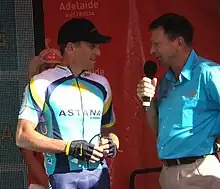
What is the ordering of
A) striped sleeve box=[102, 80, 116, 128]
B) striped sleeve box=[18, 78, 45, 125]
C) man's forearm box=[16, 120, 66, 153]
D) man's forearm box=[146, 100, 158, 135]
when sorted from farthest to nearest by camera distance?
1. man's forearm box=[146, 100, 158, 135]
2. striped sleeve box=[102, 80, 116, 128]
3. striped sleeve box=[18, 78, 45, 125]
4. man's forearm box=[16, 120, 66, 153]

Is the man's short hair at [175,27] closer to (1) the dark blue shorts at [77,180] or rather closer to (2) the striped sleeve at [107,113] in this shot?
(2) the striped sleeve at [107,113]

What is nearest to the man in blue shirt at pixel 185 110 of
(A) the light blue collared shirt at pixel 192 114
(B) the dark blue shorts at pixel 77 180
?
(A) the light blue collared shirt at pixel 192 114

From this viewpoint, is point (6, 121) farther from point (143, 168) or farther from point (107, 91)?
point (107, 91)

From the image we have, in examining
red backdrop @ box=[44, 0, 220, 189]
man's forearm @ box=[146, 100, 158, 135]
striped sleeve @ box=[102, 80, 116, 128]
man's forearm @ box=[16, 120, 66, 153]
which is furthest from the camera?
red backdrop @ box=[44, 0, 220, 189]

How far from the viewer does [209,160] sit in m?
3.99

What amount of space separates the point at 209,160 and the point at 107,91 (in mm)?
719

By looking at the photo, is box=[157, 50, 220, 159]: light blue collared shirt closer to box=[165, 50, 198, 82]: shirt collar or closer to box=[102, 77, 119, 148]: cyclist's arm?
box=[165, 50, 198, 82]: shirt collar

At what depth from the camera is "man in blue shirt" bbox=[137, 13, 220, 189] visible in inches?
154

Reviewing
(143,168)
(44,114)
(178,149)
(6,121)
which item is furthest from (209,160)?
(6,121)

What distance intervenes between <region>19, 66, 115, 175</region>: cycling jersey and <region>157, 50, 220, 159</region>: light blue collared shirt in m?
0.43

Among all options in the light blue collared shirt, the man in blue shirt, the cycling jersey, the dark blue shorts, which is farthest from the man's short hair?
the dark blue shorts

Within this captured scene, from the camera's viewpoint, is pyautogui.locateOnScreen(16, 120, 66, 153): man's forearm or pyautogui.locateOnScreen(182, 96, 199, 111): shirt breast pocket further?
pyautogui.locateOnScreen(182, 96, 199, 111): shirt breast pocket

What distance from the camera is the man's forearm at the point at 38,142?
368cm

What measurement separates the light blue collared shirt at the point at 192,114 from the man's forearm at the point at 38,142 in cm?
68
